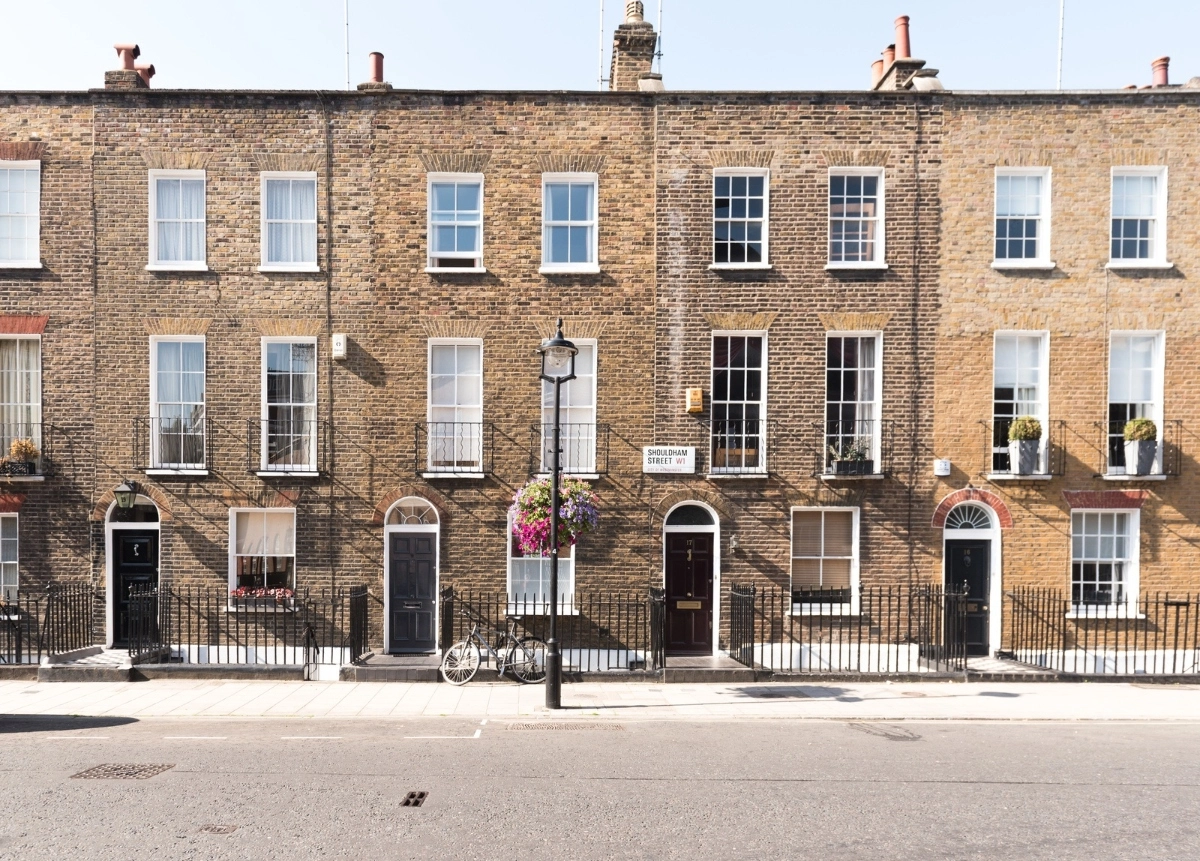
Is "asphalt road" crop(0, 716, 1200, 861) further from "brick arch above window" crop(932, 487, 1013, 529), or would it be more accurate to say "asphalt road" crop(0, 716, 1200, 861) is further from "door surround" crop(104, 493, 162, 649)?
"brick arch above window" crop(932, 487, 1013, 529)

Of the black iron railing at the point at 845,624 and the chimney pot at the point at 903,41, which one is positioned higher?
the chimney pot at the point at 903,41

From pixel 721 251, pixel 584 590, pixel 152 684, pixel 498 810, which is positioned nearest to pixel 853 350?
pixel 721 251

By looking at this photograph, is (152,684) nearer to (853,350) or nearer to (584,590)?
(584,590)

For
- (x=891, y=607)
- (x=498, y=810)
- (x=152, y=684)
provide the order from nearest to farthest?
(x=498, y=810) < (x=152, y=684) < (x=891, y=607)

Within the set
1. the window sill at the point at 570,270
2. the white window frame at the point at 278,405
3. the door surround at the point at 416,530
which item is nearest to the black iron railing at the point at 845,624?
the door surround at the point at 416,530

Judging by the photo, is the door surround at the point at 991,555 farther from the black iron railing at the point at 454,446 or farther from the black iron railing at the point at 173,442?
the black iron railing at the point at 173,442

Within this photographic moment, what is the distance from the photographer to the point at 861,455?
594 inches

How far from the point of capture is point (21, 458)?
14.9 meters

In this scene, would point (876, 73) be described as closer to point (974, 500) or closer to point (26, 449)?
point (974, 500)

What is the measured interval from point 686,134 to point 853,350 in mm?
5107

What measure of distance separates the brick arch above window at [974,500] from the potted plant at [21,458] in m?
16.6

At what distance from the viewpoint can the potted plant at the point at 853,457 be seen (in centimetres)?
1488

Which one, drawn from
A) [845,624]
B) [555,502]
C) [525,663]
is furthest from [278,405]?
[845,624]

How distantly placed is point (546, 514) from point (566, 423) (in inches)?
126
